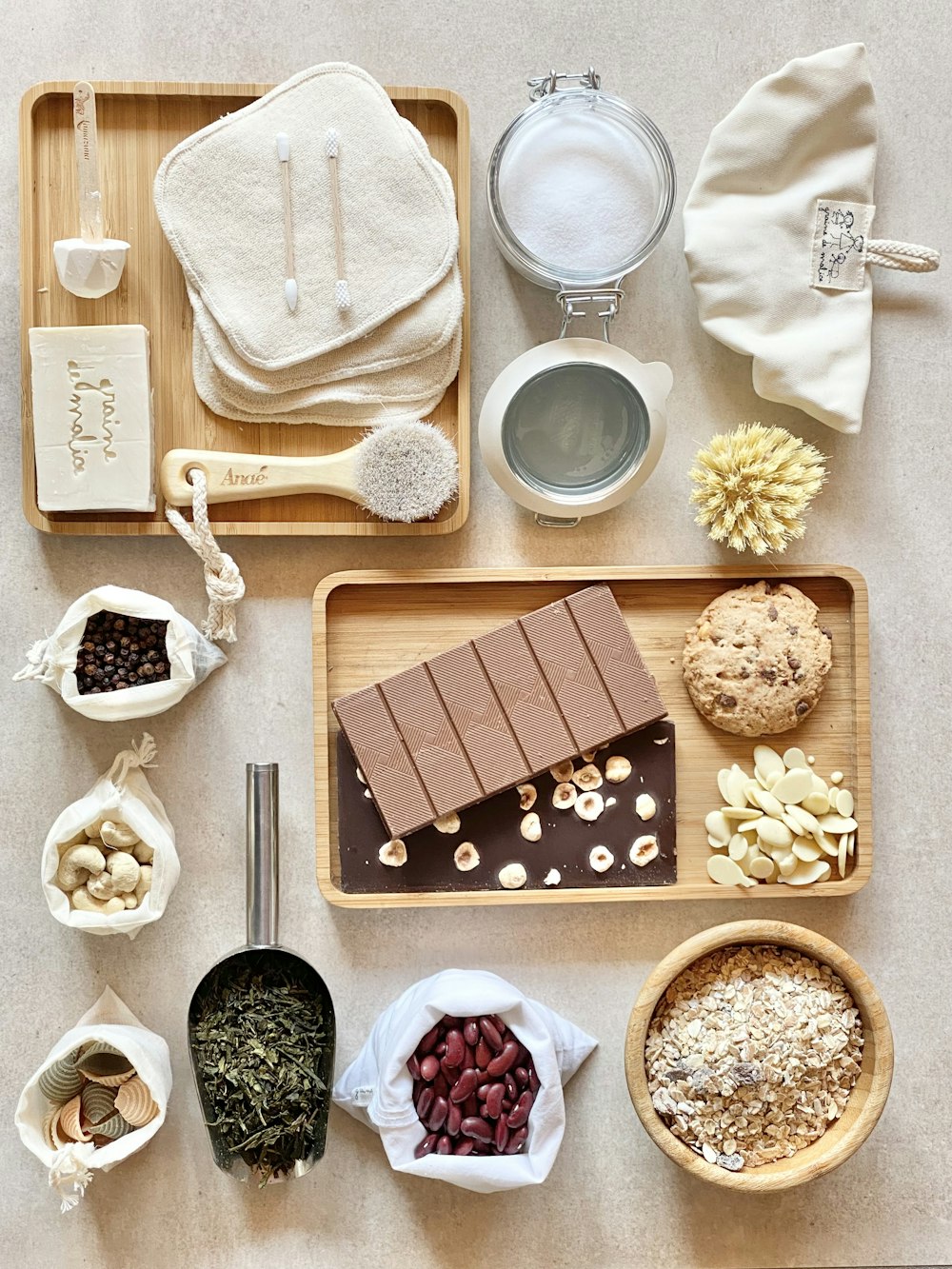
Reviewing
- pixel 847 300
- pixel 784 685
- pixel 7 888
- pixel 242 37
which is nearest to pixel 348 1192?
pixel 7 888

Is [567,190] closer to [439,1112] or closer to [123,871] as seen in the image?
[123,871]

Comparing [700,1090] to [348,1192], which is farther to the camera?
[348,1192]

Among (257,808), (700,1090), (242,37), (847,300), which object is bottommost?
(700,1090)

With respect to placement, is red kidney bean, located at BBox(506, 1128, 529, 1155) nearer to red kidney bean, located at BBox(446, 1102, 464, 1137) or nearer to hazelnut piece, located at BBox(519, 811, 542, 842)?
red kidney bean, located at BBox(446, 1102, 464, 1137)

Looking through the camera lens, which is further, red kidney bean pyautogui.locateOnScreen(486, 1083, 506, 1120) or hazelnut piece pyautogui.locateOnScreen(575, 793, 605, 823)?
hazelnut piece pyautogui.locateOnScreen(575, 793, 605, 823)

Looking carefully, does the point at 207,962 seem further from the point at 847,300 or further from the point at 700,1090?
the point at 847,300

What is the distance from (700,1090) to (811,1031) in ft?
0.52

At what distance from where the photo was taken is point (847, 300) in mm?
1273

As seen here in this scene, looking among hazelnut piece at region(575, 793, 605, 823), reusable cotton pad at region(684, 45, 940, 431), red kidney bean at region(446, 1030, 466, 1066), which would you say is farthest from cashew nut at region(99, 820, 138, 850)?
reusable cotton pad at region(684, 45, 940, 431)

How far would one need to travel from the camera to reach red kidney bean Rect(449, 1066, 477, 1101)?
1152 mm

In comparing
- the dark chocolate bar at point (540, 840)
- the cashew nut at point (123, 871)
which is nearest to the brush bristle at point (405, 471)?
the dark chocolate bar at point (540, 840)

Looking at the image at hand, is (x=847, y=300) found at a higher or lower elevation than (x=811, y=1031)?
higher

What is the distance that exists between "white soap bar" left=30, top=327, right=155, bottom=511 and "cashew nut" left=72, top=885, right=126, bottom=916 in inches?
19.4

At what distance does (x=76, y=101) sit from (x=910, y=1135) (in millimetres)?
1787
